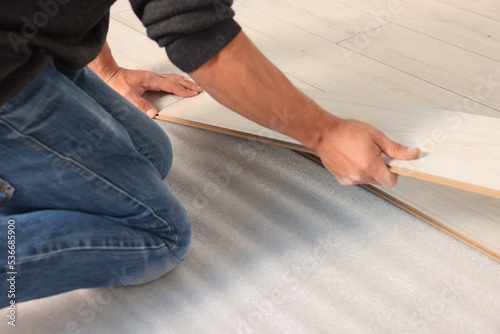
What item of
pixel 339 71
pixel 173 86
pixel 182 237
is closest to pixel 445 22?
pixel 339 71

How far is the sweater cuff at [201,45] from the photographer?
34.5 inches

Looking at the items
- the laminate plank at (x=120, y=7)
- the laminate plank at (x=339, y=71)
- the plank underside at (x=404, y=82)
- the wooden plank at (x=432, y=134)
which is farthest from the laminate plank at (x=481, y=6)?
the laminate plank at (x=120, y=7)

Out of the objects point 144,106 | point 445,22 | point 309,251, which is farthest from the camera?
point 445,22

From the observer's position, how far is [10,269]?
0.94 m

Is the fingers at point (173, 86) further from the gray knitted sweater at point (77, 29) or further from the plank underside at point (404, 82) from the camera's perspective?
the gray knitted sweater at point (77, 29)

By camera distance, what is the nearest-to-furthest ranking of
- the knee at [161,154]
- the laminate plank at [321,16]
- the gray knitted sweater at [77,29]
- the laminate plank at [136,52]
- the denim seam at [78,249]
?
the gray knitted sweater at [77,29] < the denim seam at [78,249] < the knee at [161,154] < the laminate plank at [136,52] < the laminate plank at [321,16]

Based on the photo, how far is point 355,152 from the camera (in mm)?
1008

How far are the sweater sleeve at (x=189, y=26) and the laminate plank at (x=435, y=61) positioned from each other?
1.06 metres

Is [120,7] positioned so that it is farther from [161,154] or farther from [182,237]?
[182,237]

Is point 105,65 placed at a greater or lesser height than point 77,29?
lesser

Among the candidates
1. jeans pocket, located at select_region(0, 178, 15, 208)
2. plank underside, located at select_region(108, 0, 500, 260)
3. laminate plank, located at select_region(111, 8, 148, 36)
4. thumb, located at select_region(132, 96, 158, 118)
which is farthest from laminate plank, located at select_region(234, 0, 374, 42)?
jeans pocket, located at select_region(0, 178, 15, 208)

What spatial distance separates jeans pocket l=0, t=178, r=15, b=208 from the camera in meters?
0.97

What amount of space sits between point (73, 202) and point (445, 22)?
1.64m

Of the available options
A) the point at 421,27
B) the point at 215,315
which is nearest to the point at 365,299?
the point at 215,315
